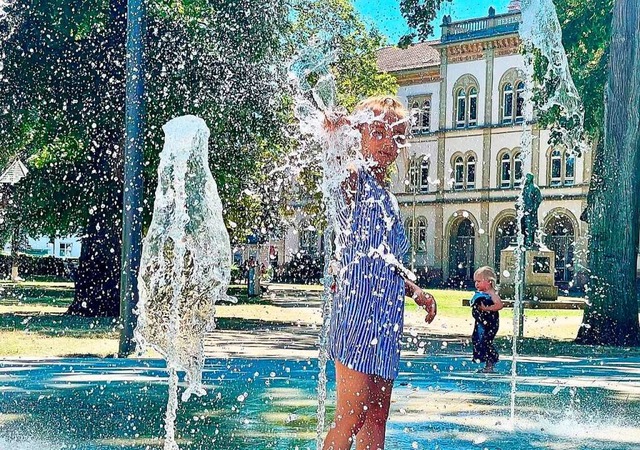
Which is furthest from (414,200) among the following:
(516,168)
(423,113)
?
(516,168)

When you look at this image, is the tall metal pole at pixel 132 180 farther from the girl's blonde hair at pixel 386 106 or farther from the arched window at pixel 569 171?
the arched window at pixel 569 171

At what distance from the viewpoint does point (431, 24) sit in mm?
20109

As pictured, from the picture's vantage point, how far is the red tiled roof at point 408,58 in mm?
58031

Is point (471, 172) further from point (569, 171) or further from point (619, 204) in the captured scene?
point (619, 204)

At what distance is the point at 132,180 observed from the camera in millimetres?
11055

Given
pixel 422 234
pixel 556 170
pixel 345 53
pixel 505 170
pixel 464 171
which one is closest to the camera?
pixel 345 53

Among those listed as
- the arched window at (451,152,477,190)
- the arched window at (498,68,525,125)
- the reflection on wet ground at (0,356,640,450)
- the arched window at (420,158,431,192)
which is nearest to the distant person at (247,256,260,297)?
the reflection on wet ground at (0,356,640,450)

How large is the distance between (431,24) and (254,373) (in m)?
12.3

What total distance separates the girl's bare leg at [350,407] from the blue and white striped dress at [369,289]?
48 mm

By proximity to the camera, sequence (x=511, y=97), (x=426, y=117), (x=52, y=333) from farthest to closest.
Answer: (x=426, y=117), (x=511, y=97), (x=52, y=333)

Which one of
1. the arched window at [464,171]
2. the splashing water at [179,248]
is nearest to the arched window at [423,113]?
the arched window at [464,171]

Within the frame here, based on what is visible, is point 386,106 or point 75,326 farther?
point 75,326

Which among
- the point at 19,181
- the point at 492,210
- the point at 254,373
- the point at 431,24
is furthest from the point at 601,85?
the point at 492,210

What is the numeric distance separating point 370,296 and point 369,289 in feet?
0.09
